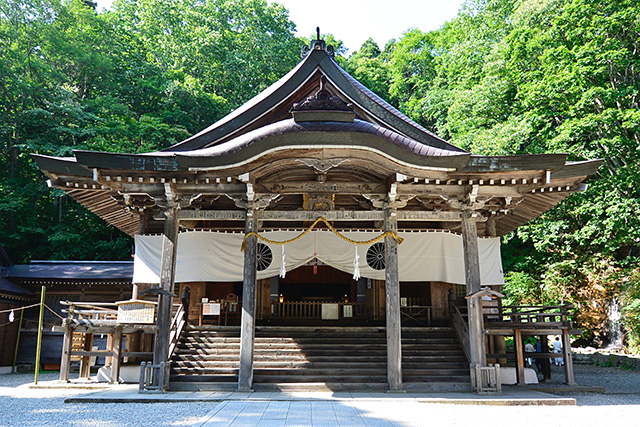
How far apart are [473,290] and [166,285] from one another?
18.3 ft

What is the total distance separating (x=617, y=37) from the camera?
15.5 meters

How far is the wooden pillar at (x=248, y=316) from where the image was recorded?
780 cm

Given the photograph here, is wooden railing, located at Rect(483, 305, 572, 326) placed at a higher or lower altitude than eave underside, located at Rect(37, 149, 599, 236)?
lower

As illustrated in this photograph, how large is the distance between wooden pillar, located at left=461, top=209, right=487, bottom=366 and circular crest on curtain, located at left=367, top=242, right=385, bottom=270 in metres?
2.92

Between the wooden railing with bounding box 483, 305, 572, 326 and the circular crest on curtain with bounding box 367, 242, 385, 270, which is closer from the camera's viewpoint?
the wooden railing with bounding box 483, 305, 572, 326

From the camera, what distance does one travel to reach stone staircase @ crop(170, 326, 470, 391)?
26.6 feet

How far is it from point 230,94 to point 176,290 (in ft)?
62.9

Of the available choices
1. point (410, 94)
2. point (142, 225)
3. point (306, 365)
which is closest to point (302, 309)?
point (306, 365)

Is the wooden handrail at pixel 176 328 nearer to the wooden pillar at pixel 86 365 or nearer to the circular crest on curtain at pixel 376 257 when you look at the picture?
the wooden pillar at pixel 86 365

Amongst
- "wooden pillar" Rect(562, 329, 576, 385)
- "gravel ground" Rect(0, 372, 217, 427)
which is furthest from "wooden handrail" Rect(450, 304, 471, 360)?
"gravel ground" Rect(0, 372, 217, 427)

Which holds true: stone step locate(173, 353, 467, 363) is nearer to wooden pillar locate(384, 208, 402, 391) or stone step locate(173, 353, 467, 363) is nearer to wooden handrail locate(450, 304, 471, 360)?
wooden handrail locate(450, 304, 471, 360)

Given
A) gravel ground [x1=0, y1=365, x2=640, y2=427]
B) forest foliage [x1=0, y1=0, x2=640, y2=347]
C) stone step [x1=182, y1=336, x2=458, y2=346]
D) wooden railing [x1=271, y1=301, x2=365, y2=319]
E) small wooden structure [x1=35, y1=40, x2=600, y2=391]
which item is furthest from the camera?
forest foliage [x1=0, y1=0, x2=640, y2=347]

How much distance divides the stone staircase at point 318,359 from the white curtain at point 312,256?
1425 mm

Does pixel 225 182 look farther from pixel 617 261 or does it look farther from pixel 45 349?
pixel 617 261
